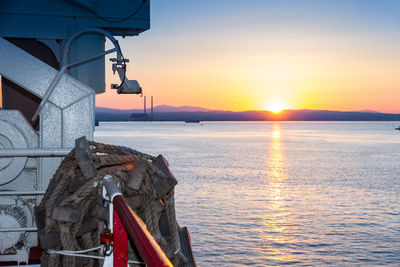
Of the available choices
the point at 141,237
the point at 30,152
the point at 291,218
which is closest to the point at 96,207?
the point at 30,152

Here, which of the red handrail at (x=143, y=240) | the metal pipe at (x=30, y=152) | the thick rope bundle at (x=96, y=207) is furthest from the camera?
the metal pipe at (x=30, y=152)

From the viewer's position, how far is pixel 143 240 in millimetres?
1479

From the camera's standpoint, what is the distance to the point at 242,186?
27750 millimetres

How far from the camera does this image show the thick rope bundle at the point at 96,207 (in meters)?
2.96

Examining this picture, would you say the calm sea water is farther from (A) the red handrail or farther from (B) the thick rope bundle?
(A) the red handrail

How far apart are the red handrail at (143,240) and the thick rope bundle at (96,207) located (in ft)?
2.94

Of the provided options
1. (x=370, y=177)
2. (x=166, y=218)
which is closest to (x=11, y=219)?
(x=166, y=218)

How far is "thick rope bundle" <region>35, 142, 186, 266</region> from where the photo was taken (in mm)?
2955

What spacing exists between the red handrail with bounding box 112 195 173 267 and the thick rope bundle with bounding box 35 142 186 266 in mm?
896

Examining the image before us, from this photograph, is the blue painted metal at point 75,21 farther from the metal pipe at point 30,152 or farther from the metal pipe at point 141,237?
the metal pipe at point 141,237

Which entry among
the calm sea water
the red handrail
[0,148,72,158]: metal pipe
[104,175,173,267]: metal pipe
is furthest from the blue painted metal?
the calm sea water

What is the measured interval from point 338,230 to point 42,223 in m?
15.2

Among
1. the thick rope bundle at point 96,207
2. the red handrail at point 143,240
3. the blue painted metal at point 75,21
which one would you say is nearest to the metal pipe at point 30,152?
the thick rope bundle at point 96,207

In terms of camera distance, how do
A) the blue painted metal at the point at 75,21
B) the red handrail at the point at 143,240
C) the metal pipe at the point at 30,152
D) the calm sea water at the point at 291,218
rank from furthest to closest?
the calm sea water at the point at 291,218 < the blue painted metal at the point at 75,21 < the metal pipe at the point at 30,152 < the red handrail at the point at 143,240
